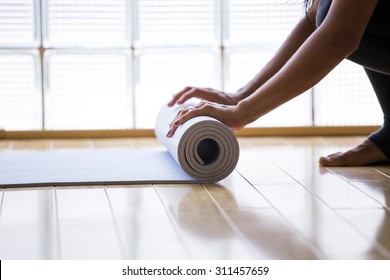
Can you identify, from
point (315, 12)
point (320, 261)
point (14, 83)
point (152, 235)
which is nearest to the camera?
point (320, 261)

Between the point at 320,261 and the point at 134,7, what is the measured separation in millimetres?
2526

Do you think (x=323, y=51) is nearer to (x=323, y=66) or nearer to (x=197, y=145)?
(x=323, y=66)

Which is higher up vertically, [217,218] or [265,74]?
[265,74]

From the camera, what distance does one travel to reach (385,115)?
2990 mm

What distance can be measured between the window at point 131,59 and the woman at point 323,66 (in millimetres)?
998

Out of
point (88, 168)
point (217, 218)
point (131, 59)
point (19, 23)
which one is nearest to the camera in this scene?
point (217, 218)

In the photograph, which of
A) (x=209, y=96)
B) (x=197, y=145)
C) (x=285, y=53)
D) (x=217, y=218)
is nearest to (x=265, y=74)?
(x=285, y=53)

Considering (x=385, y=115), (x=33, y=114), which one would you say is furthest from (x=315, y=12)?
(x=33, y=114)

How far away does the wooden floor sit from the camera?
69.3 inches

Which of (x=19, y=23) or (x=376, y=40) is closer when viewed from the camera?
(x=376, y=40)

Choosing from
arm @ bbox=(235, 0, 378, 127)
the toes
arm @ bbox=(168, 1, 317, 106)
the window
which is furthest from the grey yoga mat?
the window

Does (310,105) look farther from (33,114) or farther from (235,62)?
(33,114)

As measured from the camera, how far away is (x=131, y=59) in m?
3.99

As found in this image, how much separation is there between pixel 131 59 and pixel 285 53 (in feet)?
4.01
